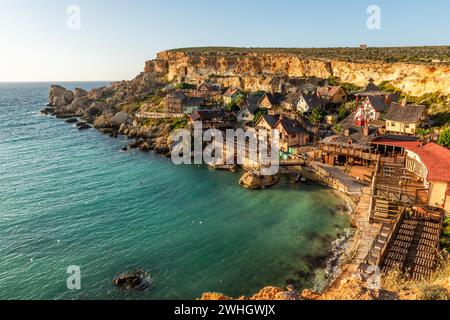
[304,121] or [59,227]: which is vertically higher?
[304,121]

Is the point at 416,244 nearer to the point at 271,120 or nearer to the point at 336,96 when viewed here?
the point at 271,120

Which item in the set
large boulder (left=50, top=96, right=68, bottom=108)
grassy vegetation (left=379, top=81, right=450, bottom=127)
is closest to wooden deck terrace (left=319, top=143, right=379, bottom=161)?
grassy vegetation (left=379, top=81, right=450, bottom=127)

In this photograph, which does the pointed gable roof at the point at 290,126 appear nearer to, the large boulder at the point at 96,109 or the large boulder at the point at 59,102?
the large boulder at the point at 96,109

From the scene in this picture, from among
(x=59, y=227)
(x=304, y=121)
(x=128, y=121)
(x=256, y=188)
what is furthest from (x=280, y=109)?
(x=59, y=227)

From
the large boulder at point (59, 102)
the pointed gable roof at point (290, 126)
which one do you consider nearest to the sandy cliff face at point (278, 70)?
the pointed gable roof at point (290, 126)

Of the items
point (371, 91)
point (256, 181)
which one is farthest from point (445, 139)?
point (371, 91)
